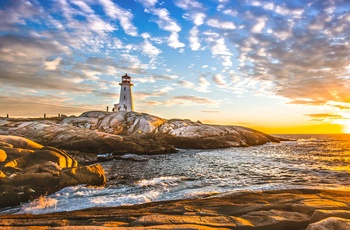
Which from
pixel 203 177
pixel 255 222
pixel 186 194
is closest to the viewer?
pixel 255 222

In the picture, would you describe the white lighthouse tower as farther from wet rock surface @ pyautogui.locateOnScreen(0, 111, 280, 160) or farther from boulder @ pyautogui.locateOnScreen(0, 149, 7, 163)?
boulder @ pyautogui.locateOnScreen(0, 149, 7, 163)

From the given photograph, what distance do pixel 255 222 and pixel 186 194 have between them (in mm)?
4936

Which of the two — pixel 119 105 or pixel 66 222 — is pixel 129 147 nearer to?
pixel 66 222

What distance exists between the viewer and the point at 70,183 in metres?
13.2

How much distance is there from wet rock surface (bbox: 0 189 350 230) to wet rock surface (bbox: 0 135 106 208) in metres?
3.02

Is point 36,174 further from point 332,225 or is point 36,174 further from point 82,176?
point 332,225

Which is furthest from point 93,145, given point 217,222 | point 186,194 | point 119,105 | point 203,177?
point 119,105

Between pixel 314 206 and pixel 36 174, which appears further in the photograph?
pixel 36 174

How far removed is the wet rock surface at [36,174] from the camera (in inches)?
431

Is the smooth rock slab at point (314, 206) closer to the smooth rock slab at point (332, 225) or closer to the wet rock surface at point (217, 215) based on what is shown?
the wet rock surface at point (217, 215)

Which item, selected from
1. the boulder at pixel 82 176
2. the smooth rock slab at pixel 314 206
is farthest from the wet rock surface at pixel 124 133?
the smooth rock slab at pixel 314 206

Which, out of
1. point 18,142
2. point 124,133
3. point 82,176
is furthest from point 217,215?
point 124,133

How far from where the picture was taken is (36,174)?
41.1 ft

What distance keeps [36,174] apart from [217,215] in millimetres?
10772
